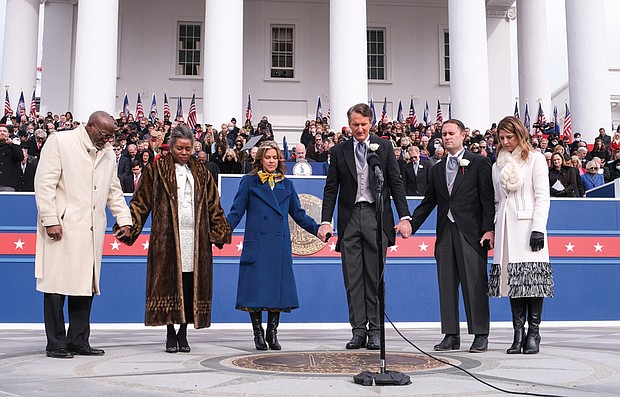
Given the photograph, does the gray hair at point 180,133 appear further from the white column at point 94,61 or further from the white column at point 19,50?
the white column at point 19,50

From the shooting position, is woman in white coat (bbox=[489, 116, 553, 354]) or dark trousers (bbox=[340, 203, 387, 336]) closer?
woman in white coat (bbox=[489, 116, 553, 354])

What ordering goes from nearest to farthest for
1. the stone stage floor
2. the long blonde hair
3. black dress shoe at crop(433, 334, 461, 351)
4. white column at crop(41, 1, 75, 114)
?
the stone stage floor → the long blonde hair → black dress shoe at crop(433, 334, 461, 351) → white column at crop(41, 1, 75, 114)

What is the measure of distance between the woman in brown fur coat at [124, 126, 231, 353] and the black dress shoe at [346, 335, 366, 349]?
1.33m

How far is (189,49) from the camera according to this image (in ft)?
105

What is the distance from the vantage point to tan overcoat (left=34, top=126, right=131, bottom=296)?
6.49 m

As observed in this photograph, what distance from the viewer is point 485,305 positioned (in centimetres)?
716

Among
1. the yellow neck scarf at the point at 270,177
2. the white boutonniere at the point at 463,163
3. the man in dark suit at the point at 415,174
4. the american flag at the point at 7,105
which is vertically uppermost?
the american flag at the point at 7,105

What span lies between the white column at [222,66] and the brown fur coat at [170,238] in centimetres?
1575

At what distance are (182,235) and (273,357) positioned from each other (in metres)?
1.41

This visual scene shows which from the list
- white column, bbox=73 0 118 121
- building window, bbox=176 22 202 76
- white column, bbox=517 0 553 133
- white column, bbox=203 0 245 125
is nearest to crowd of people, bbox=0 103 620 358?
white column, bbox=203 0 245 125

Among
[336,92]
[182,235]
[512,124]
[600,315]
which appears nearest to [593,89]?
[336,92]

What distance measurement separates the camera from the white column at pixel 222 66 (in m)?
22.5

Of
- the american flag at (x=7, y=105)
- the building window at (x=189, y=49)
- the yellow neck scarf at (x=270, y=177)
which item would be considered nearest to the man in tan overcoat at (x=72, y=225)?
the yellow neck scarf at (x=270, y=177)

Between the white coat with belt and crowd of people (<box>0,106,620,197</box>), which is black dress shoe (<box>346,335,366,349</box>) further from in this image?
crowd of people (<box>0,106,620,197</box>)
